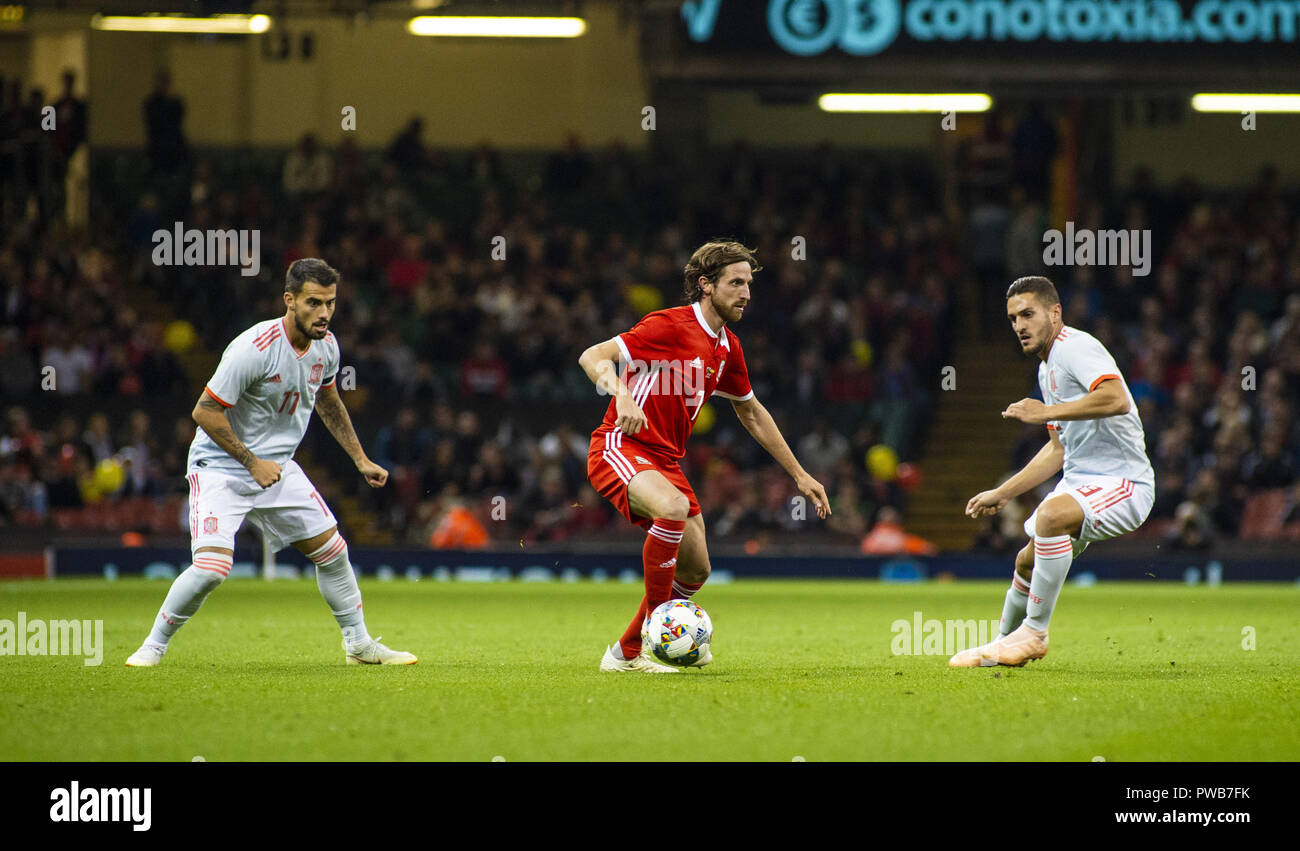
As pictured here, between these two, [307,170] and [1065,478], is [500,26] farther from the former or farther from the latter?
[1065,478]

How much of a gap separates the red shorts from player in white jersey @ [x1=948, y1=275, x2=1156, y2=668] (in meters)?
1.56

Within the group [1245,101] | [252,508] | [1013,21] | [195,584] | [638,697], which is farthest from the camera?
[1245,101]

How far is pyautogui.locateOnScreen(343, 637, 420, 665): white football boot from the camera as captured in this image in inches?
340

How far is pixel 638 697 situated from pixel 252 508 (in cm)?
258

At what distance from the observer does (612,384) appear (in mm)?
7723

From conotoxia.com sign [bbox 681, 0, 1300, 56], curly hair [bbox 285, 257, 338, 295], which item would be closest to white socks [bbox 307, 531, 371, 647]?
curly hair [bbox 285, 257, 338, 295]

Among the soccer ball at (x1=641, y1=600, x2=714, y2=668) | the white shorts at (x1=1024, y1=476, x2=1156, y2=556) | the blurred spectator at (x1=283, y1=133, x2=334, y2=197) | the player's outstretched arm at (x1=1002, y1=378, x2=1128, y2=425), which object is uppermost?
the blurred spectator at (x1=283, y1=133, x2=334, y2=197)

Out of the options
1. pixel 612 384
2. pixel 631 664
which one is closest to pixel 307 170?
pixel 631 664

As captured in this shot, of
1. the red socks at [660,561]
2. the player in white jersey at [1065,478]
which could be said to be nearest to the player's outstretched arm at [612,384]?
the red socks at [660,561]

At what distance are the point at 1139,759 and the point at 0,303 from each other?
18.6 metres

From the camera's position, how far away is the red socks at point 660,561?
7.92 meters

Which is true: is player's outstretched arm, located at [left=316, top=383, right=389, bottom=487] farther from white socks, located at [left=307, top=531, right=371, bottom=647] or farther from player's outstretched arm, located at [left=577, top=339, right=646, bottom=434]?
player's outstretched arm, located at [left=577, top=339, right=646, bottom=434]

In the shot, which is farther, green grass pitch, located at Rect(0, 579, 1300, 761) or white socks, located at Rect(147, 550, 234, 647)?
white socks, located at Rect(147, 550, 234, 647)

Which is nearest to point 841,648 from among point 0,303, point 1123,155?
point 0,303
